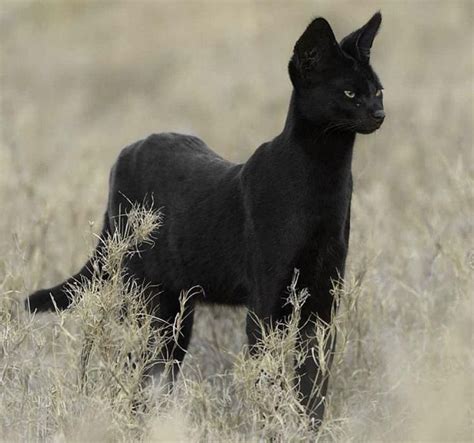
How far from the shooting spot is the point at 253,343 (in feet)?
12.8

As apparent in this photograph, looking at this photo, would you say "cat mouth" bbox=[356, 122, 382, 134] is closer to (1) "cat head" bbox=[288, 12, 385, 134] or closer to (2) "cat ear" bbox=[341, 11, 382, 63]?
(1) "cat head" bbox=[288, 12, 385, 134]

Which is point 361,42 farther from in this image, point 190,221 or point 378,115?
point 190,221

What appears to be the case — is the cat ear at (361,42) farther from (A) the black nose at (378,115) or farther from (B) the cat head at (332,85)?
(A) the black nose at (378,115)

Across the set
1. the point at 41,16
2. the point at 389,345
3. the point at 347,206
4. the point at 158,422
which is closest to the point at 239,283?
the point at 347,206

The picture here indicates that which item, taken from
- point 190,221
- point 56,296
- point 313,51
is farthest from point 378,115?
point 56,296

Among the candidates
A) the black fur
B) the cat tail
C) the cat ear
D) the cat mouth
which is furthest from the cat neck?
the cat tail

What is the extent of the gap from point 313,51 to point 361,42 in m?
0.25

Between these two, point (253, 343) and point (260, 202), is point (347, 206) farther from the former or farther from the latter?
point (253, 343)

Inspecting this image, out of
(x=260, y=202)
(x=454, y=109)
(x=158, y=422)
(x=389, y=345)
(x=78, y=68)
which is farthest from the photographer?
(x=78, y=68)

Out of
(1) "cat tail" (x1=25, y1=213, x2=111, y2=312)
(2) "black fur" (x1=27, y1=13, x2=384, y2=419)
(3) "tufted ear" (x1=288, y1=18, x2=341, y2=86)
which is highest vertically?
(3) "tufted ear" (x1=288, y1=18, x2=341, y2=86)

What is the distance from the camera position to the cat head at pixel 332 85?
371 centimetres

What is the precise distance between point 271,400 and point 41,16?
12652 millimetres

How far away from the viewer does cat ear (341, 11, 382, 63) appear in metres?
3.85

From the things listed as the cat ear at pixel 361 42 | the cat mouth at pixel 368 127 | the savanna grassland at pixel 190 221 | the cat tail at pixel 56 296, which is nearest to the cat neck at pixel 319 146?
the cat mouth at pixel 368 127
